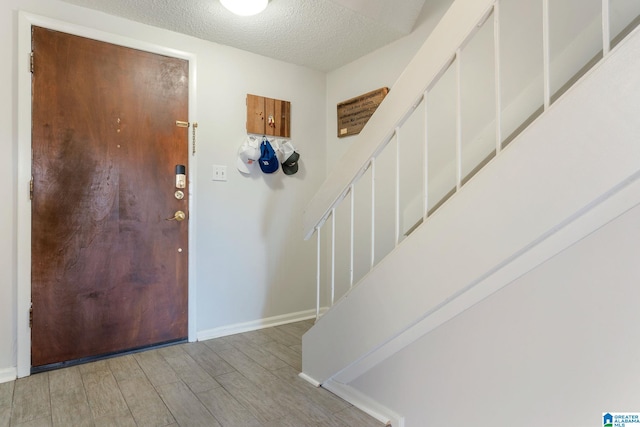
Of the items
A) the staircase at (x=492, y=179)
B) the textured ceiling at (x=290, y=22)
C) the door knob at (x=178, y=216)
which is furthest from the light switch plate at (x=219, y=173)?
the staircase at (x=492, y=179)

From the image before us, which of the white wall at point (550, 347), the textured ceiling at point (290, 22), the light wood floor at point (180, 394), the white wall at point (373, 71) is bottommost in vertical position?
the light wood floor at point (180, 394)

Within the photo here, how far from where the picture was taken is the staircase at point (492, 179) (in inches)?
35.1

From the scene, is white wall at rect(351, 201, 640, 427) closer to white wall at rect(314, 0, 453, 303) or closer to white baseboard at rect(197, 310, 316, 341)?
white wall at rect(314, 0, 453, 303)

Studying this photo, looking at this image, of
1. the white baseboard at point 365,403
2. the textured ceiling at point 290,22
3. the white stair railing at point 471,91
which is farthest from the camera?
the textured ceiling at point 290,22

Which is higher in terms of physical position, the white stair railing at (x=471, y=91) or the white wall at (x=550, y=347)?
the white stair railing at (x=471, y=91)

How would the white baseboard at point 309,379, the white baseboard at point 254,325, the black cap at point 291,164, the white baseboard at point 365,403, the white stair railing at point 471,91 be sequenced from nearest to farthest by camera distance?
the white stair railing at point 471,91, the white baseboard at point 365,403, the white baseboard at point 309,379, the white baseboard at point 254,325, the black cap at point 291,164

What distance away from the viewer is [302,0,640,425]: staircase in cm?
89

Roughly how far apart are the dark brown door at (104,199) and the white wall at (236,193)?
11 cm

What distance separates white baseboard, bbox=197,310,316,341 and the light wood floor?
8.8 inches

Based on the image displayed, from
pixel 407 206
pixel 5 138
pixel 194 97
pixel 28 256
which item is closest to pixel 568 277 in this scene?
pixel 407 206

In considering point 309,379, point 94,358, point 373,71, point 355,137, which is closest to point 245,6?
point 373,71

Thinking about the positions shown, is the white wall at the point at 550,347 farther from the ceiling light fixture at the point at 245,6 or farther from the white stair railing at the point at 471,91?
the ceiling light fixture at the point at 245,6

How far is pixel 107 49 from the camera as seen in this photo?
2.15m

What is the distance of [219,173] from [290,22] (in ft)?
3.68
